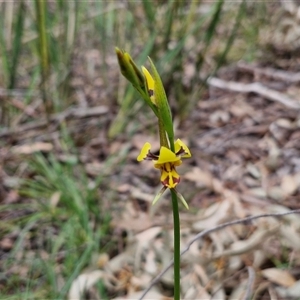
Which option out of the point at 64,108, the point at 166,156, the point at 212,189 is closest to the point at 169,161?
the point at 166,156

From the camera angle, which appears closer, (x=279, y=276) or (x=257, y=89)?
(x=279, y=276)

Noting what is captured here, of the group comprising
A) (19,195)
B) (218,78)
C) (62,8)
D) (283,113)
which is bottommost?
(19,195)

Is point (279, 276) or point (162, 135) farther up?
point (162, 135)

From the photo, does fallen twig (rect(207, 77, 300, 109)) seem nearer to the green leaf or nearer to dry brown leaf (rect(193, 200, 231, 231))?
dry brown leaf (rect(193, 200, 231, 231))

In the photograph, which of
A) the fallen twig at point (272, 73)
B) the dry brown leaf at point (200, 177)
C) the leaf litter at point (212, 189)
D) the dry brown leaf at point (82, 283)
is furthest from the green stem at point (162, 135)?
the fallen twig at point (272, 73)

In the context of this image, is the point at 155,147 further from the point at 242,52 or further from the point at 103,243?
the point at 242,52

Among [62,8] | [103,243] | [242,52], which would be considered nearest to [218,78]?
[242,52]

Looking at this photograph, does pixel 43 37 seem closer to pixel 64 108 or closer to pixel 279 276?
pixel 64 108
